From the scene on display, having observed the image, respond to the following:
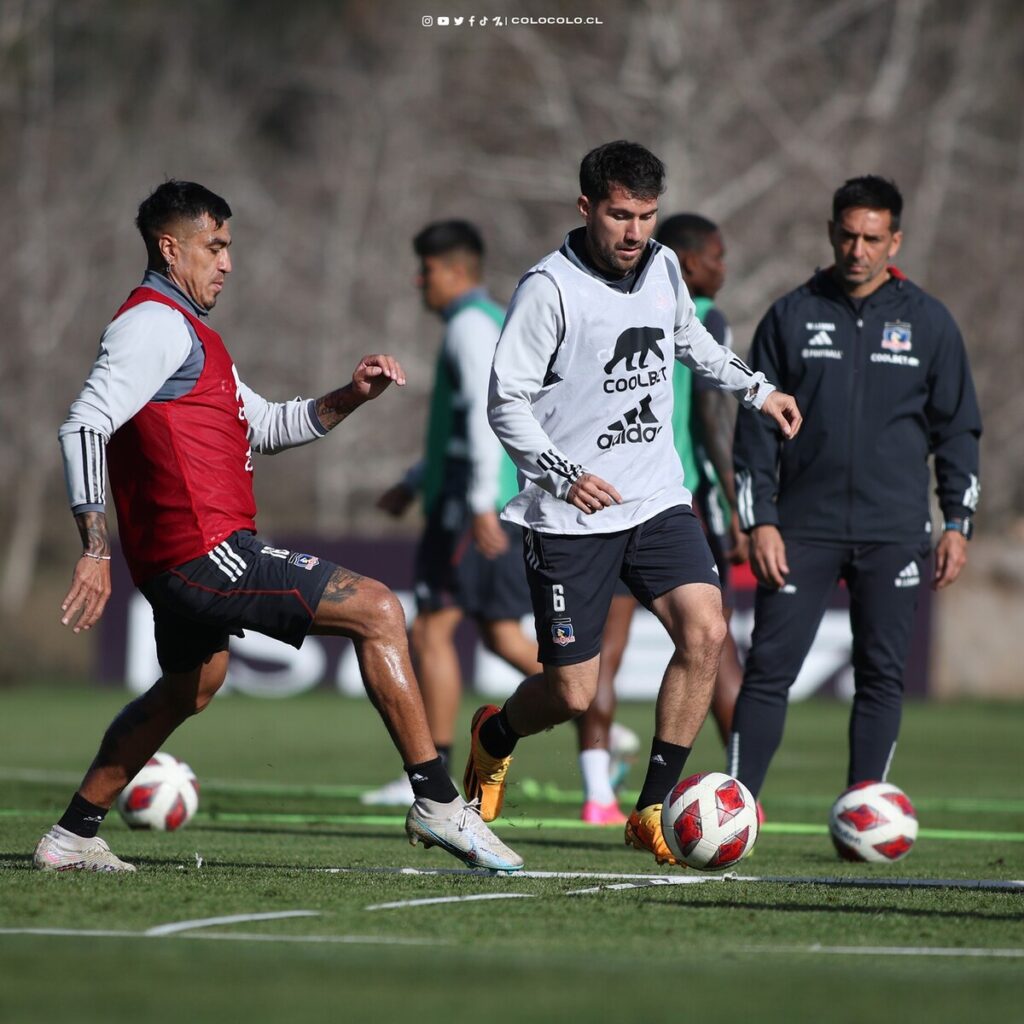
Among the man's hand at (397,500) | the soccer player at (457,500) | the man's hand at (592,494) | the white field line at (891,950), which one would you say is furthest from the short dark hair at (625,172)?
the man's hand at (397,500)

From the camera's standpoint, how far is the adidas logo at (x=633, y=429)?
6.93 metres

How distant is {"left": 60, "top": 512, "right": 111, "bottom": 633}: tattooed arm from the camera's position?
6.00 metres

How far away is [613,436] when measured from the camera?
273 inches

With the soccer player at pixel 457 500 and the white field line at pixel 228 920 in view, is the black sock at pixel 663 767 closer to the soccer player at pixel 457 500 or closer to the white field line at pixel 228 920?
the white field line at pixel 228 920

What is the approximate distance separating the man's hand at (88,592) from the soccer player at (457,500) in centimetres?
377

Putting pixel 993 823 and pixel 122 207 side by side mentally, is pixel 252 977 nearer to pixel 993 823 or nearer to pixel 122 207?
pixel 993 823

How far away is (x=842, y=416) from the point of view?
8.16 meters

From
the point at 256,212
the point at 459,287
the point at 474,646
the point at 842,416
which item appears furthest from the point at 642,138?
the point at 842,416

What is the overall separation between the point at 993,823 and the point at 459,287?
368 cm

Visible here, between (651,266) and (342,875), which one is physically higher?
(651,266)

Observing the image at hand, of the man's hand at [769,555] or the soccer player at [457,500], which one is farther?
the soccer player at [457,500]

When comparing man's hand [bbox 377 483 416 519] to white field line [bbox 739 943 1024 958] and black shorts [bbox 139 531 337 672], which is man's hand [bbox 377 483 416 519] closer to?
black shorts [bbox 139 531 337 672]

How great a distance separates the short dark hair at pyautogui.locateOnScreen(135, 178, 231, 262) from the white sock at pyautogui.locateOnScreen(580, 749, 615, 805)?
360 cm

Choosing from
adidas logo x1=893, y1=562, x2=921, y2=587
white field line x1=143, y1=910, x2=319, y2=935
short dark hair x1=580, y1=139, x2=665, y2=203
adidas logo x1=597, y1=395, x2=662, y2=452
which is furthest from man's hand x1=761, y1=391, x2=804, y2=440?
white field line x1=143, y1=910, x2=319, y2=935
